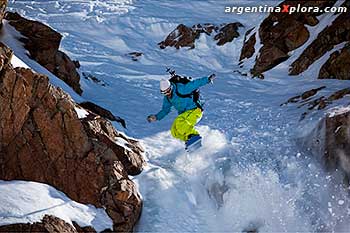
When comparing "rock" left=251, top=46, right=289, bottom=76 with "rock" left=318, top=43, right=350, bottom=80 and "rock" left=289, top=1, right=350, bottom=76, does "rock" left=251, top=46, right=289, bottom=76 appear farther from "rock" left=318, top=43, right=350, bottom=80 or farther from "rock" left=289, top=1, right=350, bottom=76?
"rock" left=318, top=43, right=350, bottom=80

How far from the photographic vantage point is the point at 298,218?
755cm

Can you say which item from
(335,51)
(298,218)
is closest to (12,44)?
(298,218)

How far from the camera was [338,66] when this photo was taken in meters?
15.8

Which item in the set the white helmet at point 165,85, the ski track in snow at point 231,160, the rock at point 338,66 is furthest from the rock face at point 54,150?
the rock at point 338,66

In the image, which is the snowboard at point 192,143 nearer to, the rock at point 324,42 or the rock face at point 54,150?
the rock face at point 54,150

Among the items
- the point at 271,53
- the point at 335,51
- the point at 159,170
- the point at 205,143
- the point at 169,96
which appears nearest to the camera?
the point at 159,170

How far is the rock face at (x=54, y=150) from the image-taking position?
7.29 metres

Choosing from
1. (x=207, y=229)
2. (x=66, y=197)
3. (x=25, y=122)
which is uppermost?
(x=25, y=122)

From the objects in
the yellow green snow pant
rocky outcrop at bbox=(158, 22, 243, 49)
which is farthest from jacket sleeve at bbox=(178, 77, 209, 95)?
rocky outcrop at bbox=(158, 22, 243, 49)

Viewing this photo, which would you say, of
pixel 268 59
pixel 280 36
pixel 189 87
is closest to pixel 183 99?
pixel 189 87

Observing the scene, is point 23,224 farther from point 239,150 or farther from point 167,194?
point 239,150

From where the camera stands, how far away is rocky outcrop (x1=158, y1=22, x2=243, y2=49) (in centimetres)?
2757

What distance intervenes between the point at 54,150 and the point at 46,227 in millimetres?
1660

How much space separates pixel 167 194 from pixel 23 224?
8.99ft
